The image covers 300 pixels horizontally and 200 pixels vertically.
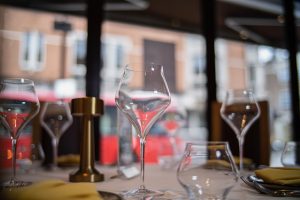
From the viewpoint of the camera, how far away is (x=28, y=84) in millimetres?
903

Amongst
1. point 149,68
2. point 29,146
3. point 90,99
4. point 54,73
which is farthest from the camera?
point 54,73

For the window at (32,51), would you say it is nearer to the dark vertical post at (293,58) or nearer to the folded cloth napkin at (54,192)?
the dark vertical post at (293,58)

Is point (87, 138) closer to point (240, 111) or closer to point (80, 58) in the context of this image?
point (240, 111)

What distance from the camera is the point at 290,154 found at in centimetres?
114

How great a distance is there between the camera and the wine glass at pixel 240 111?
45.8 inches

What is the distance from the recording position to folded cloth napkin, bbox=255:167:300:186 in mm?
734

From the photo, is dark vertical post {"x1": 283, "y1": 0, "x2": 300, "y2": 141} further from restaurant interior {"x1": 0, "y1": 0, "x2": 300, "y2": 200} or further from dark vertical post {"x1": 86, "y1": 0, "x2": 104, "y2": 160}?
dark vertical post {"x1": 86, "y1": 0, "x2": 104, "y2": 160}

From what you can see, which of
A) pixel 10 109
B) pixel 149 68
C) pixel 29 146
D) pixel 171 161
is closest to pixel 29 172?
pixel 29 146

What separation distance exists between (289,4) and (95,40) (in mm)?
2270

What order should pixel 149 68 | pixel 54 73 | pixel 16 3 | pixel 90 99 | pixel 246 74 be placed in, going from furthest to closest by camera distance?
pixel 54 73
pixel 246 74
pixel 16 3
pixel 90 99
pixel 149 68

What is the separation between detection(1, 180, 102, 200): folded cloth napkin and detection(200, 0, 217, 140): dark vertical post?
7.59ft

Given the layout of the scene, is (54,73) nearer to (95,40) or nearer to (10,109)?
(95,40)

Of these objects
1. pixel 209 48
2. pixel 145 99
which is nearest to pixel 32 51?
pixel 209 48

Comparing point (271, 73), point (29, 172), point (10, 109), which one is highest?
point (271, 73)
